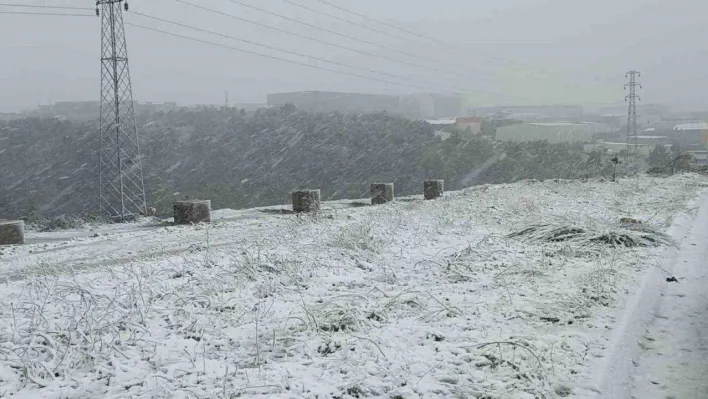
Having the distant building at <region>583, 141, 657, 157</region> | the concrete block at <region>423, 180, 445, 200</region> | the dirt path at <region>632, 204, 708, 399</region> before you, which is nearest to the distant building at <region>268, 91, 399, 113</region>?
the distant building at <region>583, 141, 657, 157</region>

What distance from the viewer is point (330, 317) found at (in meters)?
5.71

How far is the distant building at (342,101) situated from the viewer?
89750 millimetres

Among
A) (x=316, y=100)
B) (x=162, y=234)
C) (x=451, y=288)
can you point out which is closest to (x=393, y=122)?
(x=316, y=100)

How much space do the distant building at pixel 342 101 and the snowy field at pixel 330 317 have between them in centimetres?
7902

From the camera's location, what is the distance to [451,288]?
7070 mm

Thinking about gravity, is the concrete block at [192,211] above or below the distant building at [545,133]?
below

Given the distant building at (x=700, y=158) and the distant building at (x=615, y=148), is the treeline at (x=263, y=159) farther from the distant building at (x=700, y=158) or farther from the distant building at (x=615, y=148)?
the distant building at (x=700, y=158)

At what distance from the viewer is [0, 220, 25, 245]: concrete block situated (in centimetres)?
1329

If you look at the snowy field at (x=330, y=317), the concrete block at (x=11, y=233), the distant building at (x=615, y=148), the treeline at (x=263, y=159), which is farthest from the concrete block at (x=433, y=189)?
the distant building at (x=615, y=148)

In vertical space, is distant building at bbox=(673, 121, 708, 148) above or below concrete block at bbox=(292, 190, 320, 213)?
above

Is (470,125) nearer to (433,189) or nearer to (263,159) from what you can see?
(263,159)

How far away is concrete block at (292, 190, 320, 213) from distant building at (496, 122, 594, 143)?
5579cm

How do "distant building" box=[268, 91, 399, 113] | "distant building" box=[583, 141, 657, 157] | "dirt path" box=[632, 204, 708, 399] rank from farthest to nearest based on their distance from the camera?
"distant building" box=[268, 91, 399, 113]
"distant building" box=[583, 141, 657, 157]
"dirt path" box=[632, 204, 708, 399]

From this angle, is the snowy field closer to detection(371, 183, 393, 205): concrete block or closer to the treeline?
detection(371, 183, 393, 205): concrete block
